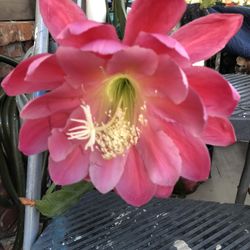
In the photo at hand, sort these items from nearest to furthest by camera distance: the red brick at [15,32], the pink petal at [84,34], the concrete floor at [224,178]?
the pink petal at [84,34] → the red brick at [15,32] → the concrete floor at [224,178]

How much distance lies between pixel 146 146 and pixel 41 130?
10 centimetres

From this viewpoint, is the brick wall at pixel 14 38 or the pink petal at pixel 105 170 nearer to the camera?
the pink petal at pixel 105 170

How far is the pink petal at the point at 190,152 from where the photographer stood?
11.7 inches

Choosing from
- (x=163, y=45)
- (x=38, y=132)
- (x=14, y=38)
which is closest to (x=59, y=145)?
(x=38, y=132)

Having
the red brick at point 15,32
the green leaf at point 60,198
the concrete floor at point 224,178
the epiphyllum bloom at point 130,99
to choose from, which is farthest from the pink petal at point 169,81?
the concrete floor at point 224,178

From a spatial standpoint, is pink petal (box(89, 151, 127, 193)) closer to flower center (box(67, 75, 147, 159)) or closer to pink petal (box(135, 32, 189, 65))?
flower center (box(67, 75, 147, 159))

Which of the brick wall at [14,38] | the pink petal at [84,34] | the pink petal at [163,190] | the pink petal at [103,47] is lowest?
the brick wall at [14,38]

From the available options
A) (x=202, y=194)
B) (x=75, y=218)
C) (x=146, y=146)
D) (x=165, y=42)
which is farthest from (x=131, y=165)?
(x=202, y=194)

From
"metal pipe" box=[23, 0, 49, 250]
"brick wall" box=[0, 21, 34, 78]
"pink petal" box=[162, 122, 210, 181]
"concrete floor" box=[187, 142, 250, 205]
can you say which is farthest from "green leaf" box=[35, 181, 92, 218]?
"concrete floor" box=[187, 142, 250, 205]

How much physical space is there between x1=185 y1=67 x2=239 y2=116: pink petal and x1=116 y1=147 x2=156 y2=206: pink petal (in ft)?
0.30

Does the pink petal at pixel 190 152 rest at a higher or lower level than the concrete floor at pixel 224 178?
higher

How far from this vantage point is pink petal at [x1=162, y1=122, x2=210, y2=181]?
0.30 metres

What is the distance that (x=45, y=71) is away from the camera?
259 millimetres

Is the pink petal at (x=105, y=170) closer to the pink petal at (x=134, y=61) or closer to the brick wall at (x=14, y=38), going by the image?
the pink petal at (x=134, y=61)
